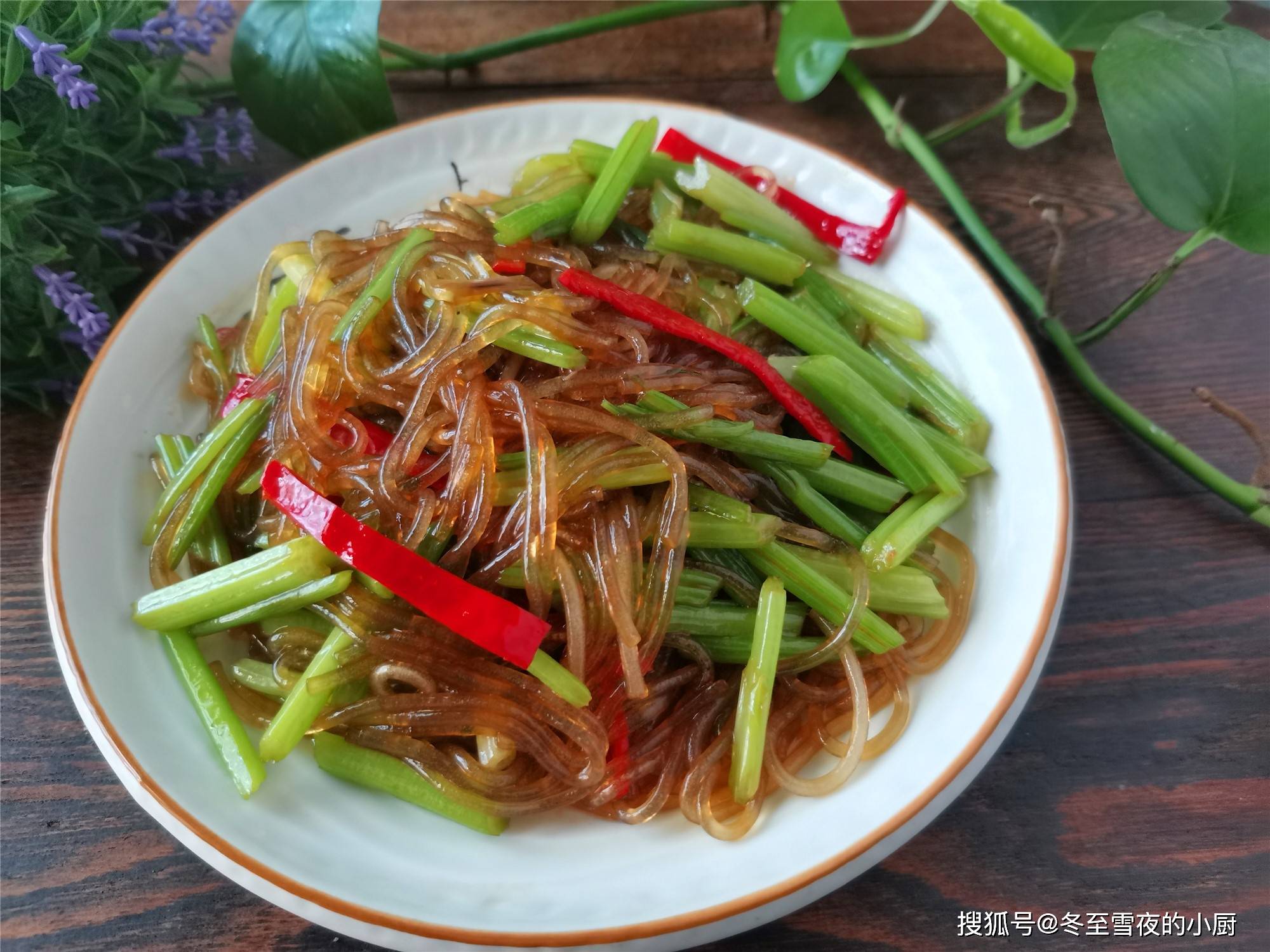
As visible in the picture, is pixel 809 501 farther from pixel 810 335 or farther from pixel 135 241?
pixel 135 241

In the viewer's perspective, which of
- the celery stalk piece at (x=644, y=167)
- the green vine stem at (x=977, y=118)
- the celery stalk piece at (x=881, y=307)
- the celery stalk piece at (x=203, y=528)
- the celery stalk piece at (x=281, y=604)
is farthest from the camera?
the green vine stem at (x=977, y=118)

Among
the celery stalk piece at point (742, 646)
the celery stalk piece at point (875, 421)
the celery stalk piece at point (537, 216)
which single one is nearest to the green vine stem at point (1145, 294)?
the celery stalk piece at point (875, 421)

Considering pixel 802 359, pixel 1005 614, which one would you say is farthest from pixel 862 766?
pixel 802 359

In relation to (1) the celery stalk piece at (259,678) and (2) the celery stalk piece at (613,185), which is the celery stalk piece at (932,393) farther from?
(1) the celery stalk piece at (259,678)

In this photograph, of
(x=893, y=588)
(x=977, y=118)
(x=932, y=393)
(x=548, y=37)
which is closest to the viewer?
(x=893, y=588)

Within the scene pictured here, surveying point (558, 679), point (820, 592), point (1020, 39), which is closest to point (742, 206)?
point (1020, 39)

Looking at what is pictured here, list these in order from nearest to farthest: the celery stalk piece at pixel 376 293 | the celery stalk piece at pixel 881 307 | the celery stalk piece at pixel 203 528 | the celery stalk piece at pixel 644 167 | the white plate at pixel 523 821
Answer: the white plate at pixel 523 821 → the celery stalk piece at pixel 376 293 → the celery stalk piece at pixel 203 528 → the celery stalk piece at pixel 881 307 → the celery stalk piece at pixel 644 167
